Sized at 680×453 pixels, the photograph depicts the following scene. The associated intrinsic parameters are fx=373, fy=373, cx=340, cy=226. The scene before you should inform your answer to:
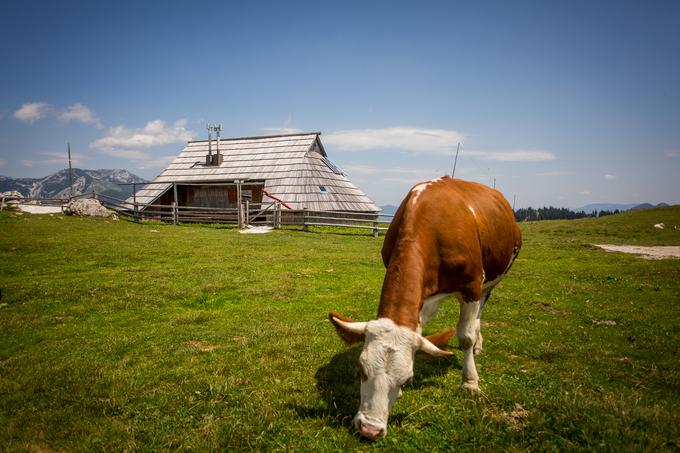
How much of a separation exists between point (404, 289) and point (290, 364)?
2.74 metres

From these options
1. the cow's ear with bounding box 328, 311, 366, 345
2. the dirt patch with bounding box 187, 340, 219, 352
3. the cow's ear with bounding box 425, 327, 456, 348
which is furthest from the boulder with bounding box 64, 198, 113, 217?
the cow's ear with bounding box 425, 327, 456, 348

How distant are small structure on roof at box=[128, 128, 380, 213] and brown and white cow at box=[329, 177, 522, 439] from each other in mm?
25610

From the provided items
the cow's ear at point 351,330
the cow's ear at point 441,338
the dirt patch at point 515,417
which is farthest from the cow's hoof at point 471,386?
the cow's ear at point 351,330

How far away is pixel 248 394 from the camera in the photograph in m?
5.00

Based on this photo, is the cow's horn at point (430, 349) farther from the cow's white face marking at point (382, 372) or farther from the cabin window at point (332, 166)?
the cabin window at point (332, 166)

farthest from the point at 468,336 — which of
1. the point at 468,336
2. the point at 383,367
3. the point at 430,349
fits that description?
the point at 383,367

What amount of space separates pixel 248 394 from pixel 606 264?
16595mm

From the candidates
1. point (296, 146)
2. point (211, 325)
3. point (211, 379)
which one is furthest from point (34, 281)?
point (296, 146)

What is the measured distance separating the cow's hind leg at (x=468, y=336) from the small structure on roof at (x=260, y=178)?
26335mm

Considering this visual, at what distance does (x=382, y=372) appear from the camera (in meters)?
3.67

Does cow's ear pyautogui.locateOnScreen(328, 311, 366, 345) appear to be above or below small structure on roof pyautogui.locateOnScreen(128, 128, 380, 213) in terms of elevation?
below

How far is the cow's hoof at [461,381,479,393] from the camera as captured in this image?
508 cm

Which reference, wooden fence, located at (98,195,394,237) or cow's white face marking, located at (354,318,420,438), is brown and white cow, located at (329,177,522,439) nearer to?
cow's white face marking, located at (354,318,420,438)

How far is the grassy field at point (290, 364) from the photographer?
4.04 metres
